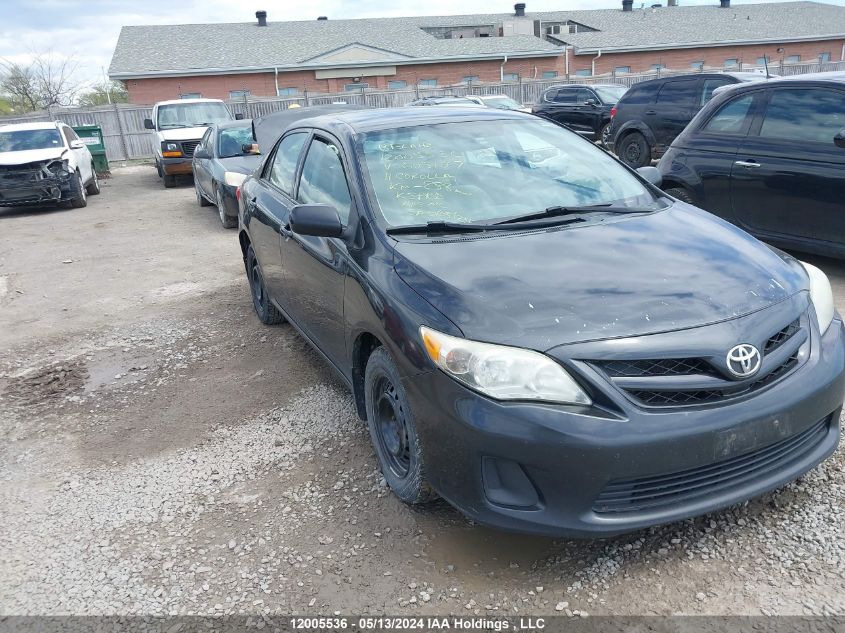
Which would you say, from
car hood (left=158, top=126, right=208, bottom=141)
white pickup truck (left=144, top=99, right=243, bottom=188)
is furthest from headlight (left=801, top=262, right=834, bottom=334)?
car hood (left=158, top=126, right=208, bottom=141)

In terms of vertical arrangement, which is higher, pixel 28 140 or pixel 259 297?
pixel 28 140

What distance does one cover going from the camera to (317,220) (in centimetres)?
334

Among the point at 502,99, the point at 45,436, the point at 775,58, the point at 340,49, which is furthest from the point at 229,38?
the point at 45,436

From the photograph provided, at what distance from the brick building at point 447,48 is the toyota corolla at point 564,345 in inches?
1301

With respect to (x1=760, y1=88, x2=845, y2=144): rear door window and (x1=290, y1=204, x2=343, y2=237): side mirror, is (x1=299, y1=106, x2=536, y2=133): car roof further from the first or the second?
(x1=760, y1=88, x2=845, y2=144): rear door window

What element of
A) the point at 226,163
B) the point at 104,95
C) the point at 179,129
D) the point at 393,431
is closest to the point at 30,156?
the point at 179,129

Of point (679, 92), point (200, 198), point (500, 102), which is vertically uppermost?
point (679, 92)

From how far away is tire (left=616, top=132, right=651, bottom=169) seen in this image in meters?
12.1

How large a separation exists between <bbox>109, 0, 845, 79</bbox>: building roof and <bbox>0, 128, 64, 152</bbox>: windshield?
20.5 meters

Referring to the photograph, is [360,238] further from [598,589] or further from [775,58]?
[775,58]

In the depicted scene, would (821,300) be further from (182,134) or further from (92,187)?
(92,187)

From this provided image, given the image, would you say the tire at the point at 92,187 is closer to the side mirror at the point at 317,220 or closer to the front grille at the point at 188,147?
the front grille at the point at 188,147

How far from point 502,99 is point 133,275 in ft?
48.0

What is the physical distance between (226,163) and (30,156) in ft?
15.6
